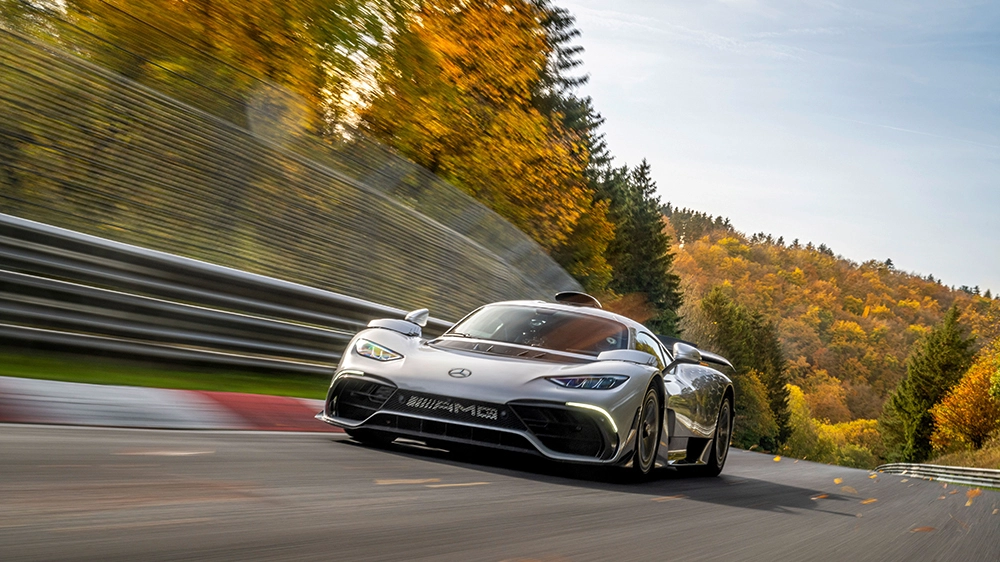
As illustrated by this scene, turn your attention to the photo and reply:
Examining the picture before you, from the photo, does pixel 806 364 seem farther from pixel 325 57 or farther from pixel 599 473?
pixel 599 473

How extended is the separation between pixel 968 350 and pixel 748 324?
23945 mm

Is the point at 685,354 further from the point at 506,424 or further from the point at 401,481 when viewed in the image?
the point at 401,481

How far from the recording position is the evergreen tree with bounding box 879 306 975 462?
8338 centimetres

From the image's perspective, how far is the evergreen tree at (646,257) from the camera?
6679 cm

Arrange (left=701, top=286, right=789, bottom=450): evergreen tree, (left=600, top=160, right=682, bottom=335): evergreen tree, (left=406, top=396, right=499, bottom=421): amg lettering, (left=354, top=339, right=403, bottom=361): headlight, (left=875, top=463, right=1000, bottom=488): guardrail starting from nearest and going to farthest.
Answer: (left=406, top=396, right=499, bottom=421): amg lettering
(left=354, top=339, right=403, bottom=361): headlight
(left=875, top=463, right=1000, bottom=488): guardrail
(left=600, top=160, right=682, bottom=335): evergreen tree
(left=701, top=286, right=789, bottom=450): evergreen tree

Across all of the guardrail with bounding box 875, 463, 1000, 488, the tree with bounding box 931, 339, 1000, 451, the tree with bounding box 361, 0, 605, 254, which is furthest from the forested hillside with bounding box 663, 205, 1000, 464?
the tree with bounding box 361, 0, 605, 254

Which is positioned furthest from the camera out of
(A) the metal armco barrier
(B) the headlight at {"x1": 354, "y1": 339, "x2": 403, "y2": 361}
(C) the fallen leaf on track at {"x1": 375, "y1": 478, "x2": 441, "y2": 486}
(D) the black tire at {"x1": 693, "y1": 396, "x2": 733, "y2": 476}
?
(D) the black tire at {"x1": 693, "y1": 396, "x2": 733, "y2": 476}

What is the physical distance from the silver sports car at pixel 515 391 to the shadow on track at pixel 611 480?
15 cm

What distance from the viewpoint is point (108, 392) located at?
699 cm

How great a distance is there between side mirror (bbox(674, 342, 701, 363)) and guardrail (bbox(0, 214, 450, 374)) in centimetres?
356

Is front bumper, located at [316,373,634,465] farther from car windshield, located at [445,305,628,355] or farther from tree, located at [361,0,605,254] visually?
tree, located at [361,0,605,254]

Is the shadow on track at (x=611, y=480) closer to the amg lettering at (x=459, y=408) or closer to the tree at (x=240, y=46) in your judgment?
the amg lettering at (x=459, y=408)

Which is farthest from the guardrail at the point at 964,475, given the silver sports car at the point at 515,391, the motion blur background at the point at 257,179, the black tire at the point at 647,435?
the silver sports car at the point at 515,391

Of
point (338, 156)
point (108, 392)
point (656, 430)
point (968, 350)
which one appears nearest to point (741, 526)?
point (656, 430)
